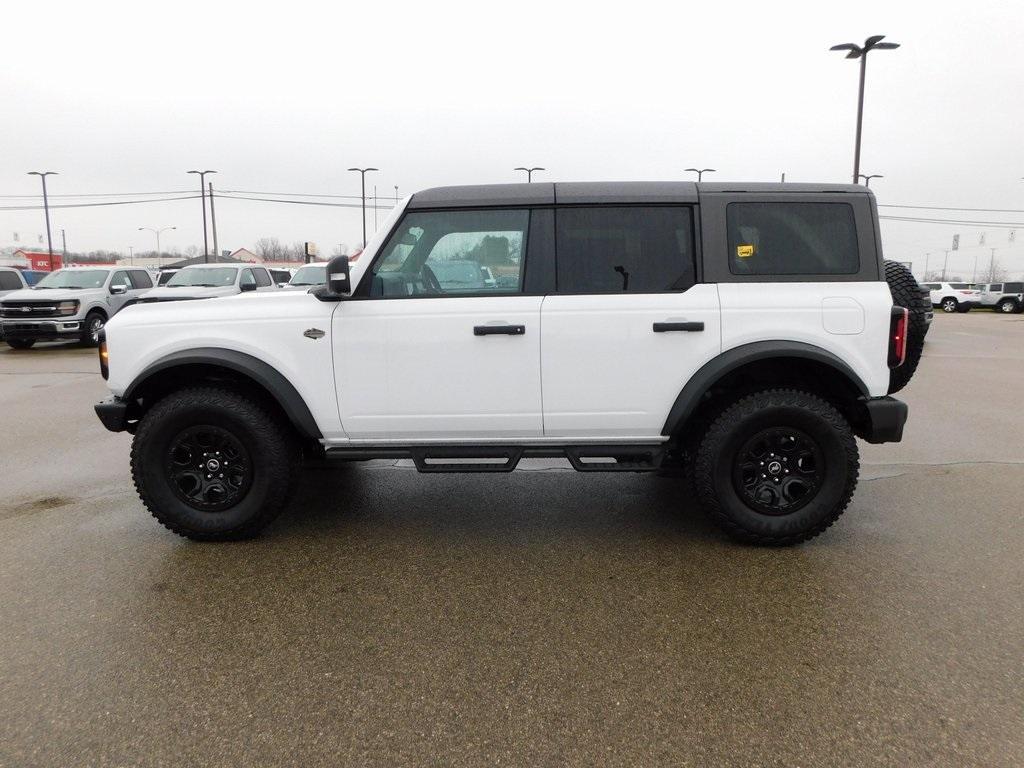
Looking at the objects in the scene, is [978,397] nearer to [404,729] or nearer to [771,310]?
[771,310]

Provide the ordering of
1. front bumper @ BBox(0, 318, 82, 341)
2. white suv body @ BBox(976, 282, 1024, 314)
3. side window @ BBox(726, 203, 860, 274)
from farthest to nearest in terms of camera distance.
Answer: white suv body @ BBox(976, 282, 1024, 314) → front bumper @ BBox(0, 318, 82, 341) → side window @ BBox(726, 203, 860, 274)

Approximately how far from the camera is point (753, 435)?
3752mm

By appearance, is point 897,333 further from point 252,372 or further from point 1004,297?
point 1004,297

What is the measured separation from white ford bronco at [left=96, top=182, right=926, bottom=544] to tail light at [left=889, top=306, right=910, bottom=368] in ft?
0.04

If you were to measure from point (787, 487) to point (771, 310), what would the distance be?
966mm

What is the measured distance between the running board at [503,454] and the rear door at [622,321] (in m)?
0.08

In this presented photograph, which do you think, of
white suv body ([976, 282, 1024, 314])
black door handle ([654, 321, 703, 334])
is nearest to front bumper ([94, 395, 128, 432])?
black door handle ([654, 321, 703, 334])

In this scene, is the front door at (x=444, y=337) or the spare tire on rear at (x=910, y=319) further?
the spare tire on rear at (x=910, y=319)

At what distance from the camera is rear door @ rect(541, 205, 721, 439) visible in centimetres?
370

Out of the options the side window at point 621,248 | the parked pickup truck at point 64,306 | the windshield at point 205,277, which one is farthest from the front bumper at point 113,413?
the windshield at point 205,277

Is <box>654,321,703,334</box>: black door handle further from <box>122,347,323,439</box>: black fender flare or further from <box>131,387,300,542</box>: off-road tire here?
<box>131,387,300,542</box>: off-road tire

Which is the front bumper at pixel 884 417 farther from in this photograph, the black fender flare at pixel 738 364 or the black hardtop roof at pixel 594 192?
the black hardtop roof at pixel 594 192

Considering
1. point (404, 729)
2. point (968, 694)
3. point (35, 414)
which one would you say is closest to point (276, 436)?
point (404, 729)

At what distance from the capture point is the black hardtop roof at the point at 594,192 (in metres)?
3.79
